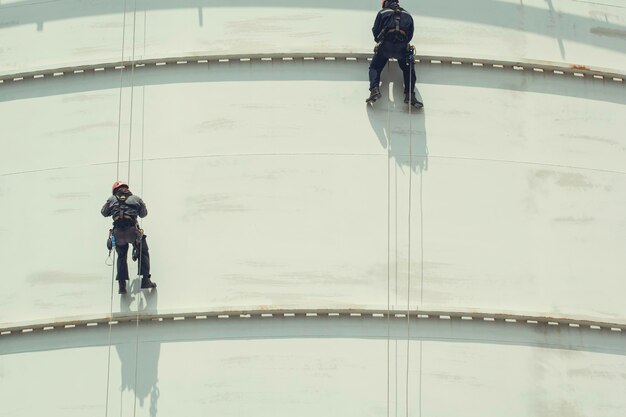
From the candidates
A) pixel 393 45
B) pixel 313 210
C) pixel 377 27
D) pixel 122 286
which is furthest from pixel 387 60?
pixel 122 286

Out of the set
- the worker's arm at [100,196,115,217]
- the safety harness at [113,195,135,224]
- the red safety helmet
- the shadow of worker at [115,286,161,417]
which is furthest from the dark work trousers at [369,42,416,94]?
the shadow of worker at [115,286,161,417]

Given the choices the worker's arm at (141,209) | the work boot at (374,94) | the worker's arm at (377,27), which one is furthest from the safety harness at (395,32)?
the worker's arm at (141,209)

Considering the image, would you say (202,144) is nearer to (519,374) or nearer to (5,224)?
(5,224)

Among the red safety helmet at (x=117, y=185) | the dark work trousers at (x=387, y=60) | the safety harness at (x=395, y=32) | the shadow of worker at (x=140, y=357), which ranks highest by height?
the safety harness at (x=395, y=32)

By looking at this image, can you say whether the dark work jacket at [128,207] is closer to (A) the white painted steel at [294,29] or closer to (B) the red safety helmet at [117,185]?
(B) the red safety helmet at [117,185]

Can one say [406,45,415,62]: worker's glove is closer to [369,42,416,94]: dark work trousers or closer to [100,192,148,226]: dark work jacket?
[369,42,416,94]: dark work trousers
